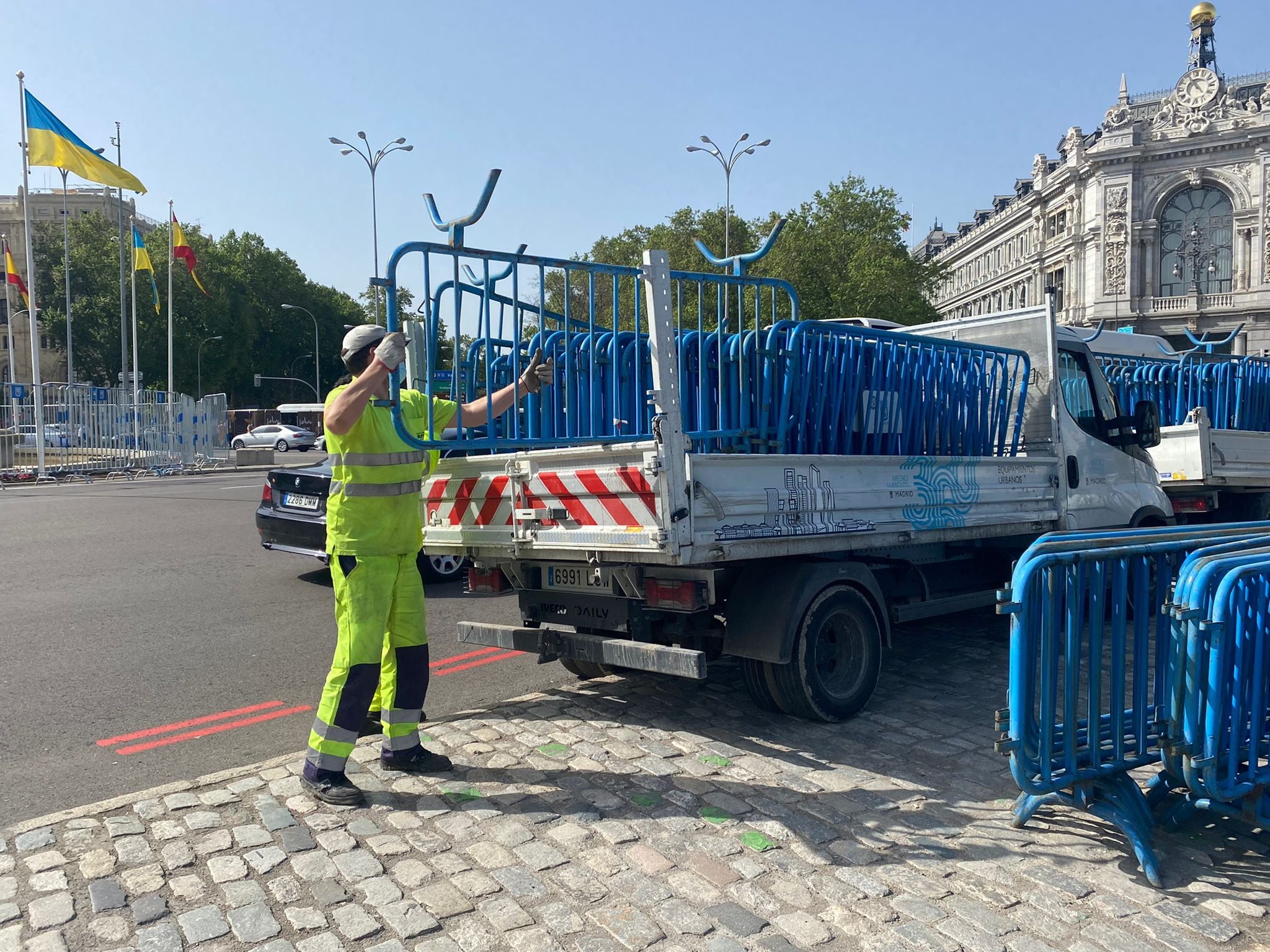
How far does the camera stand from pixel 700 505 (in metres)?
4.30

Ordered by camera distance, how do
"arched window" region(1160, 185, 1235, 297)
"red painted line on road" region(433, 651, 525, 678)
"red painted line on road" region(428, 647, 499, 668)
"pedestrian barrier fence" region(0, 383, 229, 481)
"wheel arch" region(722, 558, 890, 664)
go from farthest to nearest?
1. "arched window" region(1160, 185, 1235, 297)
2. "pedestrian barrier fence" region(0, 383, 229, 481)
3. "red painted line on road" region(428, 647, 499, 668)
4. "red painted line on road" region(433, 651, 525, 678)
5. "wheel arch" region(722, 558, 890, 664)

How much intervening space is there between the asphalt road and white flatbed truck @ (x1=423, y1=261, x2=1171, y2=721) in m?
1.14

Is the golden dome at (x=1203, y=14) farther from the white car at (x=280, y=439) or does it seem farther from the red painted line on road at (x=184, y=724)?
the red painted line on road at (x=184, y=724)

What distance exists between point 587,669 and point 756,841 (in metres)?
2.52

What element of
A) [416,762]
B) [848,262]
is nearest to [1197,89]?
[848,262]

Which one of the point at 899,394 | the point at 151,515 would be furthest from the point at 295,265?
the point at 899,394

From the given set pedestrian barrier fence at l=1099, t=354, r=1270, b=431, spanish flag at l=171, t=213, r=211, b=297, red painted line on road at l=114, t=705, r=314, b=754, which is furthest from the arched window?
red painted line on road at l=114, t=705, r=314, b=754

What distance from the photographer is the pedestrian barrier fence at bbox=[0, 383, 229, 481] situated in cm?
2630

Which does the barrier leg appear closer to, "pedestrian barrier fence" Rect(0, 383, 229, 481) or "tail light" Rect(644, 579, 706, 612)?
"tail light" Rect(644, 579, 706, 612)

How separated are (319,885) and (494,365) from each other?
319 cm

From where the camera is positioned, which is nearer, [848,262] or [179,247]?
[179,247]

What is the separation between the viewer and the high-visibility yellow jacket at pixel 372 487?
4281 mm

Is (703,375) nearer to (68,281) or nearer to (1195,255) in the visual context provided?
(68,281)

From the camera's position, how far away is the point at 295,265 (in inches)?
2817
